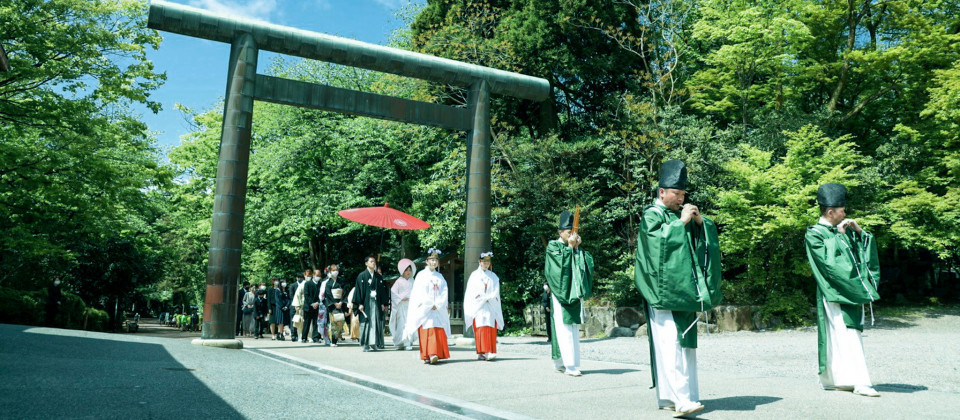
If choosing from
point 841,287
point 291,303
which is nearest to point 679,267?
point 841,287

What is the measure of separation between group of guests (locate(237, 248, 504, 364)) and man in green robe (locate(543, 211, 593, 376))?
2.14 meters

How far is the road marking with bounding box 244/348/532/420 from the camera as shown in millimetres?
4938

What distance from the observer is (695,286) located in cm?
531

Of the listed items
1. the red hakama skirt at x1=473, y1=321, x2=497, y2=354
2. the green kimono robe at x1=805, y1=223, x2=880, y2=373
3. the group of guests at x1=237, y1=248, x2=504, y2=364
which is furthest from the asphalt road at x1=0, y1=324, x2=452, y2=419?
the green kimono robe at x1=805, y1=223, x2=880, y2=373

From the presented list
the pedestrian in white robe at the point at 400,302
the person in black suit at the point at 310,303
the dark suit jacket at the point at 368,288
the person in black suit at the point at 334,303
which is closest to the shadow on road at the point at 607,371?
the pedestrian in white robe at the point at 400,302

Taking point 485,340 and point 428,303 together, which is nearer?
point 485,340

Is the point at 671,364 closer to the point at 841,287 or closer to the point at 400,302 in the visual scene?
the point at 841,287

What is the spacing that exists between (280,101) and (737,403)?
10794 mm

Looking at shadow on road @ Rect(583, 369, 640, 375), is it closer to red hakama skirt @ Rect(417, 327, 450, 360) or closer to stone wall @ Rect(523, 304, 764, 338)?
red hakama skirt @ Rect(417, 327, 450, 360)

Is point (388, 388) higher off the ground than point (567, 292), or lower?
lower

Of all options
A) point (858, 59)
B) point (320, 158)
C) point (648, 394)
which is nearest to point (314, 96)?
point (648, 394)

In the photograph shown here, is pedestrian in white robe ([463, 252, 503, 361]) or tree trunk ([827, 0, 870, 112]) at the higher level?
tree trunk ([827, 0, 870, 112])

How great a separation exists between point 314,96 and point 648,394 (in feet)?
32.6

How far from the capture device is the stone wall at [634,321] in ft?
60.5
